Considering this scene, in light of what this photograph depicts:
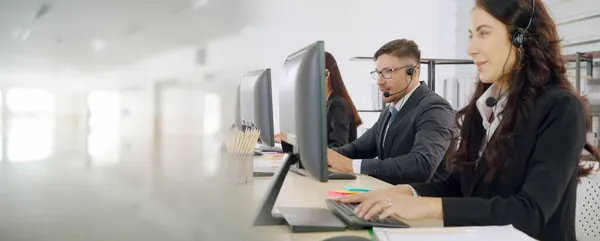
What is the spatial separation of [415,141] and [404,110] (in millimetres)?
217

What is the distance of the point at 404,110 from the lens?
2.07 m

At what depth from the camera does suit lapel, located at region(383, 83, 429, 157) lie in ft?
6.74

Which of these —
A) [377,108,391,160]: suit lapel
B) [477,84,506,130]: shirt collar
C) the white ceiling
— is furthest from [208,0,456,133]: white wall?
the white ceiling

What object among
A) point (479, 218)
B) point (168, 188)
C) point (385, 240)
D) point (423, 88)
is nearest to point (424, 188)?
point (479, 218)

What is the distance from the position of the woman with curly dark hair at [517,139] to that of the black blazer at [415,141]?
550mm

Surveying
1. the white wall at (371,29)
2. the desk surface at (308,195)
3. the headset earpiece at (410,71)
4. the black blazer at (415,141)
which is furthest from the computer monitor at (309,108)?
the white wall at (371,29)

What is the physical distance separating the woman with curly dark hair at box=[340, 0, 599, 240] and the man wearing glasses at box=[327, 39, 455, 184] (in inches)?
16.9

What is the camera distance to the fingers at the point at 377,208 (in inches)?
37.9

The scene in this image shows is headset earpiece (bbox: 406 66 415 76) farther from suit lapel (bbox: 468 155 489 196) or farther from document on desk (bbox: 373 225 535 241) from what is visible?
document on desk (bbox: 373 225 535 241)

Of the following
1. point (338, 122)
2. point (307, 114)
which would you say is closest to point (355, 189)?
point (307, 114)

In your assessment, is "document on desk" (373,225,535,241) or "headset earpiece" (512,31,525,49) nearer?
"document on desk" (373,225,535,241)

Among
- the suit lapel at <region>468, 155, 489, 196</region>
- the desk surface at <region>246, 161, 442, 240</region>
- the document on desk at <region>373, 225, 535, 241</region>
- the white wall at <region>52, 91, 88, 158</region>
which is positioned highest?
the white wall at <region>52, 91, 88, 158</region>

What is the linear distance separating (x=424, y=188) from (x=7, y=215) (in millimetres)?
1135

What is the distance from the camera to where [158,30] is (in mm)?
271
